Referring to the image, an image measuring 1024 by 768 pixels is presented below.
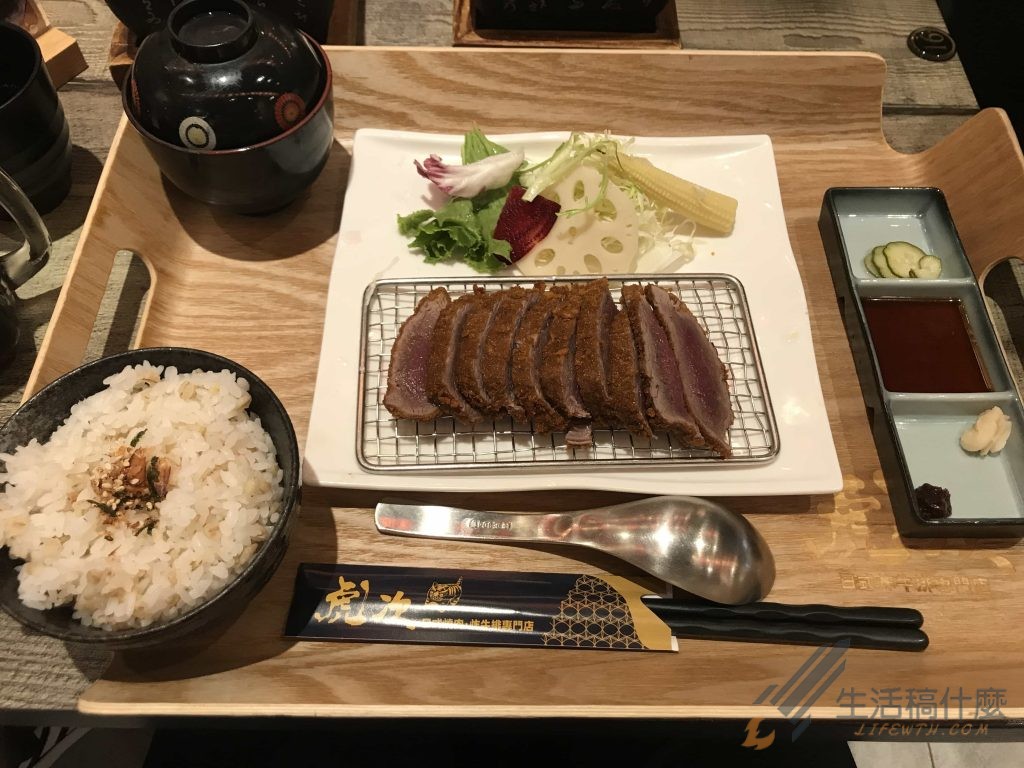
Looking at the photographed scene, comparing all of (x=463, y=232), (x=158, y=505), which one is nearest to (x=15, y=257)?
(x=158, y=505)

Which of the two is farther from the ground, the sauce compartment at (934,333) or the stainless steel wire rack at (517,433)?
the sauce compartment at (934,333)

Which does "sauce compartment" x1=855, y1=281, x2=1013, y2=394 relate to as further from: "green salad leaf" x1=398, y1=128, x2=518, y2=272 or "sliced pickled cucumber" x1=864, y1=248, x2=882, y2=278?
"green salad leaf" x1=398, y1=128, x2=518, y2=272

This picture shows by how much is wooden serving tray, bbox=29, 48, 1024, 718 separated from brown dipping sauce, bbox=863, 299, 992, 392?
13 centimetres

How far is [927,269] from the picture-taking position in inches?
99.6

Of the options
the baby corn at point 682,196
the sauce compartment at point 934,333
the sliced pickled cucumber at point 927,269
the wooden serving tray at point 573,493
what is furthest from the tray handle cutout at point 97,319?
the sliced pickled cucumber at point 927,269

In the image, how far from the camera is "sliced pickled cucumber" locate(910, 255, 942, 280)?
99.3 inches

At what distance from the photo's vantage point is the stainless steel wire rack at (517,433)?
213 centimetres

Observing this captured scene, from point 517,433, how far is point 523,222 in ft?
3.06

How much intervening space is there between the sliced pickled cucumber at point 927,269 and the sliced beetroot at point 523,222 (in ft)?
4.73

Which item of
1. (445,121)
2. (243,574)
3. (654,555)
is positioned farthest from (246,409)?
(445,121)

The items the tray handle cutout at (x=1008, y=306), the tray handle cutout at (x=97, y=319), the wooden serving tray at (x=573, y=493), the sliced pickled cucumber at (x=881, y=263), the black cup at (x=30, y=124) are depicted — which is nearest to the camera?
the wooden serving tray at (x=573, y=493)

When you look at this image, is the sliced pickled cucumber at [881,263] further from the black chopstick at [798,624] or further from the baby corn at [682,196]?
the black chopstick at [798,624]

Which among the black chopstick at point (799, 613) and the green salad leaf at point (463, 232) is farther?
the green salad leaf at point (463, 232)

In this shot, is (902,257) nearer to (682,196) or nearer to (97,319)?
(682,196)
